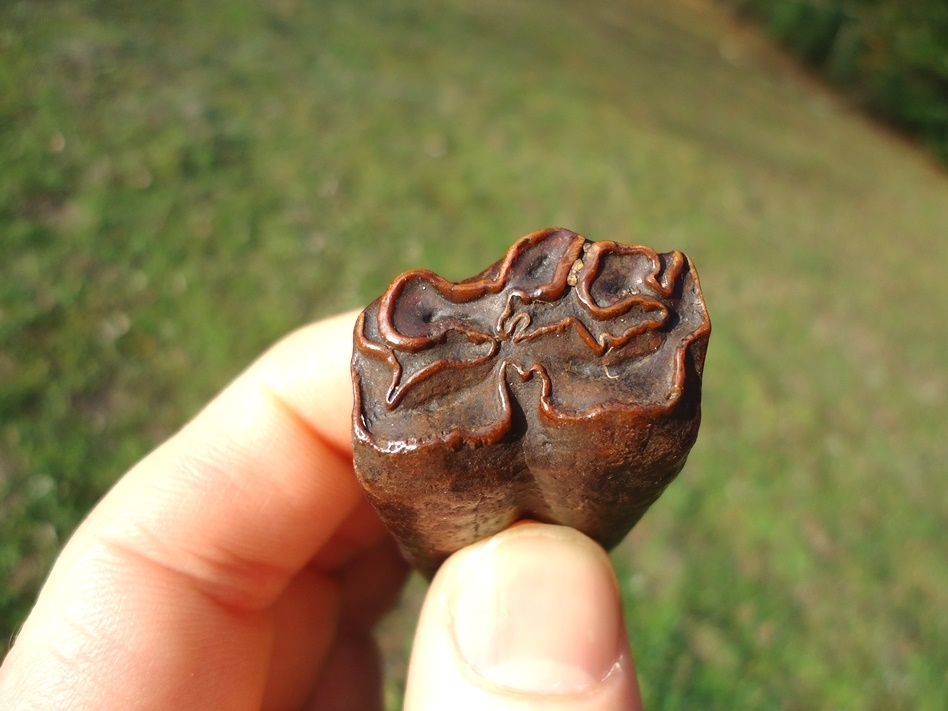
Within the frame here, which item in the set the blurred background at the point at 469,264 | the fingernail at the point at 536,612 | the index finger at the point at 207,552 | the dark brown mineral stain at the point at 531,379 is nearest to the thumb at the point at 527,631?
the fingernail at the point at 536,612

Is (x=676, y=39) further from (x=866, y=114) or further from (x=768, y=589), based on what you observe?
(x=768, y=589)

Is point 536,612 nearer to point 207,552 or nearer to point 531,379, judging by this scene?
point 531,379

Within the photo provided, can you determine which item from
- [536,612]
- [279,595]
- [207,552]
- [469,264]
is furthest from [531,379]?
[469,264]

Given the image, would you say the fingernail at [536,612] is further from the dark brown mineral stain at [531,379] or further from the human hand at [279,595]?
the dark brown mineral stain at [531,379]

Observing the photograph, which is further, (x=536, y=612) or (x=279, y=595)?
(x=279, y=595)

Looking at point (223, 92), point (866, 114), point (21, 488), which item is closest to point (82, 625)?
point (21, 488)

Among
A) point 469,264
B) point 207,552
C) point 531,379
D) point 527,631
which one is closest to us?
point 531,379

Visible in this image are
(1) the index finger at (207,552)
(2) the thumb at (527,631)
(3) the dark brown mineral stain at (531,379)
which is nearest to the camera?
(3) the dark brown mineral stain at (531,379)
